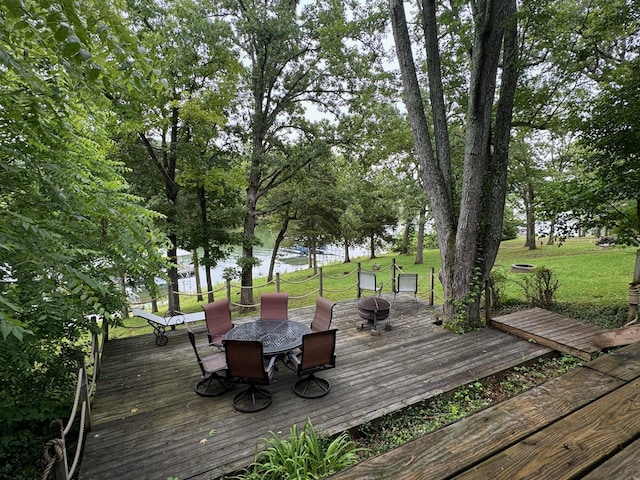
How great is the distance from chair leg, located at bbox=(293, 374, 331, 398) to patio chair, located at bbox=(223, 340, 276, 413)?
0.45m

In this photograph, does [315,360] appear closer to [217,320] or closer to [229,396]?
[229,396]

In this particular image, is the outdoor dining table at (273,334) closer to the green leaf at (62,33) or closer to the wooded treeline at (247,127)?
the wooded treeline at (247,127)

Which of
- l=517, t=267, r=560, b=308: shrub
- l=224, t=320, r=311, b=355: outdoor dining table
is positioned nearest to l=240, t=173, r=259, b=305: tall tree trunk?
l=224, t=320, r=311, b=355: outdoor dining table

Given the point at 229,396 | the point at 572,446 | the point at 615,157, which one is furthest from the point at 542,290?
the point at 572,446

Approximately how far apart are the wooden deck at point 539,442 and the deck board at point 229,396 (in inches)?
115

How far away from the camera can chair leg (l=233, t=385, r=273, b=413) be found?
402 cm

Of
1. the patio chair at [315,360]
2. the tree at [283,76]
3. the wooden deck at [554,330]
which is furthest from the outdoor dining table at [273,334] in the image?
the tree at [283,76]

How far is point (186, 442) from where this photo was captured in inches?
136

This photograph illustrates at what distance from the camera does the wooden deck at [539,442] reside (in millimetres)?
838

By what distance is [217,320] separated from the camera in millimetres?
5594

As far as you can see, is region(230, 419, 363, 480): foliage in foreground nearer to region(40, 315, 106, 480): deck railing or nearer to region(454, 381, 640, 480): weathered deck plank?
region(40, 315, 106, 480): deck railing

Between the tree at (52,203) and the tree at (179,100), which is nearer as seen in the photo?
the tree at (52,203)

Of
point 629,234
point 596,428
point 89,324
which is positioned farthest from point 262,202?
point 596,428

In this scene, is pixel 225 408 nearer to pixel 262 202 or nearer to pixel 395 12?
pixel 395 12
